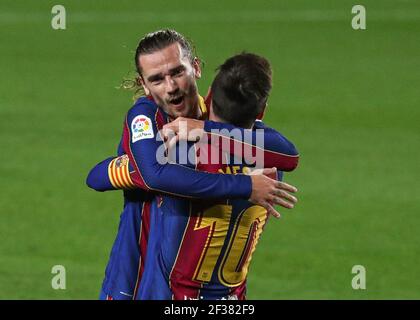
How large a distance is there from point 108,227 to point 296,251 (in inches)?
59.6

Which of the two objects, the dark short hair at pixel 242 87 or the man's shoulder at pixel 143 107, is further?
the man's shoulder at pixel 143 107

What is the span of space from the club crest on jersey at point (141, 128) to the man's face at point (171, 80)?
227mm

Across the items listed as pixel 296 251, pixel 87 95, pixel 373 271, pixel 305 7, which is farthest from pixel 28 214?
pixel 305 7

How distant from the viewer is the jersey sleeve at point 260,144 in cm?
452

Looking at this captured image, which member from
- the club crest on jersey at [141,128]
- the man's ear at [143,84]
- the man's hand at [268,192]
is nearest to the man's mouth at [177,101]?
the man's ear at [143,84]

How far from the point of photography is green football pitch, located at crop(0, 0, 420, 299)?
867 centimetres

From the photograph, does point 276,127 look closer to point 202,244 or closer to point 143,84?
point 143,84

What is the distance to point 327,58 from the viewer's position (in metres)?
16.8

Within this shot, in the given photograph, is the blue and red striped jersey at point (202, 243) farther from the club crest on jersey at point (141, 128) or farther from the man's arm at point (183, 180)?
the club crest on jersey at point (141, 128)

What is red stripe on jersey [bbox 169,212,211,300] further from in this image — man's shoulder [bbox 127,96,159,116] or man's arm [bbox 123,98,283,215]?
man's shoulder [bbox 127,96,159,116]

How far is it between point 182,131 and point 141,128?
18 centimetres
